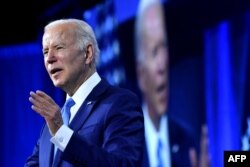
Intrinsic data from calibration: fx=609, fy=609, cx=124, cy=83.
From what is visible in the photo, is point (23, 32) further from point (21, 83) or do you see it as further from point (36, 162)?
point (36, 162)

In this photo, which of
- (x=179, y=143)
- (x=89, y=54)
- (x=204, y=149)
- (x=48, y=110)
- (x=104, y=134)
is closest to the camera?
(x=48, y=110)

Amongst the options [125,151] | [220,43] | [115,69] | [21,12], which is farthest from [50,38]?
[21,12]

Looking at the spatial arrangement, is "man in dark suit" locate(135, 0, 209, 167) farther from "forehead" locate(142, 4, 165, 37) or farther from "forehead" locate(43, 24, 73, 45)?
"forehead" locate(43, 24, 73, 45)

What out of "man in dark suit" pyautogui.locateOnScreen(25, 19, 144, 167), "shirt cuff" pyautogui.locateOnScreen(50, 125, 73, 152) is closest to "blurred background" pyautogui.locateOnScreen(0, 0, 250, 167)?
"man in dark suit" pyautogui.locateOnScreen(25, 19, 144, 167)

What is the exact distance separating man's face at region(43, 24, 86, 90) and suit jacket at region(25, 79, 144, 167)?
0.24 feet

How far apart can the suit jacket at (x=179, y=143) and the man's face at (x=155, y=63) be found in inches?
4.4

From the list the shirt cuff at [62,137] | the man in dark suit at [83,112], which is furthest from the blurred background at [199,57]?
the shirt cuff at [62,137]

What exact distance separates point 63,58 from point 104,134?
0.23 metres

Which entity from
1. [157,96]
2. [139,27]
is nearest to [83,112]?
[157,96]

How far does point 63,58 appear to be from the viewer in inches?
64.2

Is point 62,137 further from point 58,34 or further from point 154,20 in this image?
point 154,20

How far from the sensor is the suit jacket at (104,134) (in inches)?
58.0

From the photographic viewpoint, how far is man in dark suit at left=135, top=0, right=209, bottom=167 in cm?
340

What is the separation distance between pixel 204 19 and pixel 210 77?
0.32 metres
